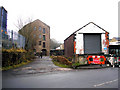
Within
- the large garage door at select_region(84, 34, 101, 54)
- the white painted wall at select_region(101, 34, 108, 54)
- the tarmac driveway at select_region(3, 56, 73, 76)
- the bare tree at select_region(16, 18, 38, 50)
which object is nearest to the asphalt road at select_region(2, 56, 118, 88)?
the tarmac driveway at select_region(3, 56, 73, 76)

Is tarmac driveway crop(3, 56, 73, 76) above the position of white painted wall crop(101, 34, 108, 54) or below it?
below

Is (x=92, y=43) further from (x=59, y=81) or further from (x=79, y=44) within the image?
(x=59, y=81)

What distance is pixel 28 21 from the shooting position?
26.0 m

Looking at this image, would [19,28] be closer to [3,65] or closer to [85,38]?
[85,38]

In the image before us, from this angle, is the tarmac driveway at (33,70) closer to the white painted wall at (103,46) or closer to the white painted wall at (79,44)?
the white painted wall at (79,44)

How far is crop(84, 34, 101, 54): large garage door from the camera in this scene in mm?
20281

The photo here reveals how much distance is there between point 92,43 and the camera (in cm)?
2050

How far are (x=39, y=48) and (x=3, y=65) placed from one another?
41.1 meters

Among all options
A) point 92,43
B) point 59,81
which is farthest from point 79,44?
point 59,81

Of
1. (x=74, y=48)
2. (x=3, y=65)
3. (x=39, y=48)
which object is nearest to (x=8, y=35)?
(x=3, y=65)

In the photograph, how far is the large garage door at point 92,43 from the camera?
20.3 meters

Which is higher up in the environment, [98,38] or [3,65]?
[98,38]

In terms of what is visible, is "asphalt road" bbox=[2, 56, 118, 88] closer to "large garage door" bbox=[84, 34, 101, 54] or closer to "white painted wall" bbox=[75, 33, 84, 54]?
"white painted wall" bbox=[75, 33, 84, 54]

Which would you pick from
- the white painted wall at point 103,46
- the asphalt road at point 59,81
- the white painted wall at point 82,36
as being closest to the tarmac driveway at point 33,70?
the asphalt road at point 59,81
